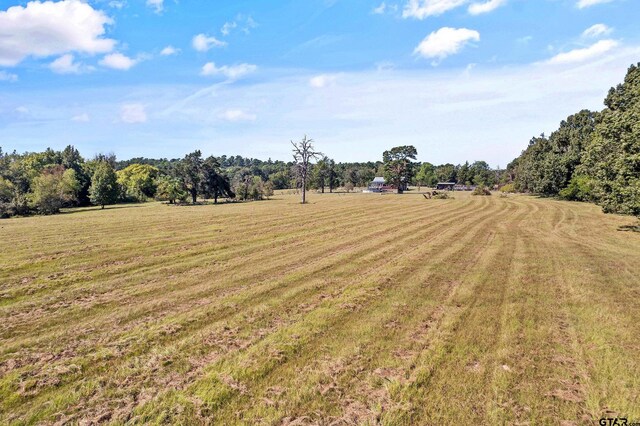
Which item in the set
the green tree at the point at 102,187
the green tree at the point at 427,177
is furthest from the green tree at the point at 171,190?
the green tree at the point at 427,177

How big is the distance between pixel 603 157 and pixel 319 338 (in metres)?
34.4

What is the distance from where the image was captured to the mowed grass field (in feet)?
16.6

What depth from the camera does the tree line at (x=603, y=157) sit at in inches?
806

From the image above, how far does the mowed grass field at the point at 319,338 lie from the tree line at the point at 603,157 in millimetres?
9447

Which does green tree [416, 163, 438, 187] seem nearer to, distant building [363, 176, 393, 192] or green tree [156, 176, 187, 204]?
distant building [363, 176, 393, 192]

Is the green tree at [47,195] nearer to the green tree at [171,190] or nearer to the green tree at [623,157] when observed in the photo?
the green tree at [171,190]

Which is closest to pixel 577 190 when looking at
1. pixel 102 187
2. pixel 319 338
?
pixel 319 338

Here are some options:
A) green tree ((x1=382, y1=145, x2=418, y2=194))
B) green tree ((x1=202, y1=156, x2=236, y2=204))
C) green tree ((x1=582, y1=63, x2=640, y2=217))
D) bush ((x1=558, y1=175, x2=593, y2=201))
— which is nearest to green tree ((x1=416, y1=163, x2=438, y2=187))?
A: green tree ((x1=382, y1=145, x2=418, y2=194))

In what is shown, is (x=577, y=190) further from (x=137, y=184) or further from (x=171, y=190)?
(x=137, y=184)

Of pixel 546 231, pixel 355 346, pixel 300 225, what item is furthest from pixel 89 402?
pixel 546 231

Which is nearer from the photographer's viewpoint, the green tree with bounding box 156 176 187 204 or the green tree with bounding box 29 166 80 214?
the green tree with bounding box 29 166 80 214

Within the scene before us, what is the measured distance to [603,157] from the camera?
28.9 metres

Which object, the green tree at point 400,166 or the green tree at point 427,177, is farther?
the green tree at point 427,177

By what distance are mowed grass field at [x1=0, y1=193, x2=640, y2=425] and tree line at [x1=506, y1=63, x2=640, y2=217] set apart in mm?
9447
